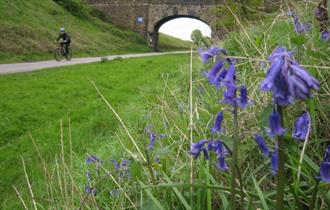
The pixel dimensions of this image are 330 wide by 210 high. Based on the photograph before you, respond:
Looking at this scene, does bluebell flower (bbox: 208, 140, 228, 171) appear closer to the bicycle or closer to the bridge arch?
the bicycle

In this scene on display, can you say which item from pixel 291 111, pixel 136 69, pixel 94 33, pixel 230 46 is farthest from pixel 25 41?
pixel 291 111

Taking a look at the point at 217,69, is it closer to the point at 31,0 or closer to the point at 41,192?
Result: the point at 41,192

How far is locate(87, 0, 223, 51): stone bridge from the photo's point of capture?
34.7 metres

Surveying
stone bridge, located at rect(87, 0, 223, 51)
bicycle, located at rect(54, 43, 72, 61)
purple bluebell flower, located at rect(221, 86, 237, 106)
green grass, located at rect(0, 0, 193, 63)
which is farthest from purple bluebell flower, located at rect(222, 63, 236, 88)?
stone bridge, located at rect(87, 0, 223, 51)

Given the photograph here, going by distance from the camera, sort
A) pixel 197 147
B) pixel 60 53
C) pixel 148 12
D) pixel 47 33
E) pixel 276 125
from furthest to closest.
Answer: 1. pixel 148 12
2. pixel 47 33
3. pixel 60 53
4. pixel 197 147
5. pixel 276 125

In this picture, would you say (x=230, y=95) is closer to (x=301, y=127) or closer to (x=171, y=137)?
(x=301, y=127)

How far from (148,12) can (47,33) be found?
623 inches

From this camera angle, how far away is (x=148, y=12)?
35.6 metres

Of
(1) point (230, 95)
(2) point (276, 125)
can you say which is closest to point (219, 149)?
(1) point (230, 95)

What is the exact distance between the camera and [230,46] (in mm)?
6164

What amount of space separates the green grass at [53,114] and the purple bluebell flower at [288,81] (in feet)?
7.96

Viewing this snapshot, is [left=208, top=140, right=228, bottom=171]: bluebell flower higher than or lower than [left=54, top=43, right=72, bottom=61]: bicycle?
higher

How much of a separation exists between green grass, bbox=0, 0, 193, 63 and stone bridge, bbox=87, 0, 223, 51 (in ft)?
→ 4.29

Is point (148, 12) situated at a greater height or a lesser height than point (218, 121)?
greater
